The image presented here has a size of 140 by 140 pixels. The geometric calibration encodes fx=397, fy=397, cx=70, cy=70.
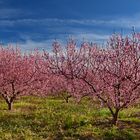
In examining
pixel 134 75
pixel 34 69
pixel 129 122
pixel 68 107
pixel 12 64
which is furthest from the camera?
pixel 34 69

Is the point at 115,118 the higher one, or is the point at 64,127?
the point at 115,118

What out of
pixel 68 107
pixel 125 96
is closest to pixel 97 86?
pixel 125 96

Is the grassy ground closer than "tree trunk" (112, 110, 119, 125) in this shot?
Yes

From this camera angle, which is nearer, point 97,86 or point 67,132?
point 67,132

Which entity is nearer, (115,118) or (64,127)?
(64,127)

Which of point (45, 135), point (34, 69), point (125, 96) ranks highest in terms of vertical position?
point (34, 69)

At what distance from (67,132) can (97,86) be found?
3.23 metres

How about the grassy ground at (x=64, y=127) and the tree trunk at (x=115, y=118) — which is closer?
the grassy ground at (x=64, y=127)

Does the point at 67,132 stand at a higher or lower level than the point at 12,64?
lower

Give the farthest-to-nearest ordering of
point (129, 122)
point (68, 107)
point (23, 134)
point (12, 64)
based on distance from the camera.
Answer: point (12, 64) → point (68, 107) → point (129, 122) → point (23, 134)

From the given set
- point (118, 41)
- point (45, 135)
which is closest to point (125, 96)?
point (118, 41)

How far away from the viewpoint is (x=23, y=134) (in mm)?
18375

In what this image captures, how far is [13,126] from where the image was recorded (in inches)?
798

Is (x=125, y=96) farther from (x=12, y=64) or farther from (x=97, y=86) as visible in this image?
(x=12, y=64)
